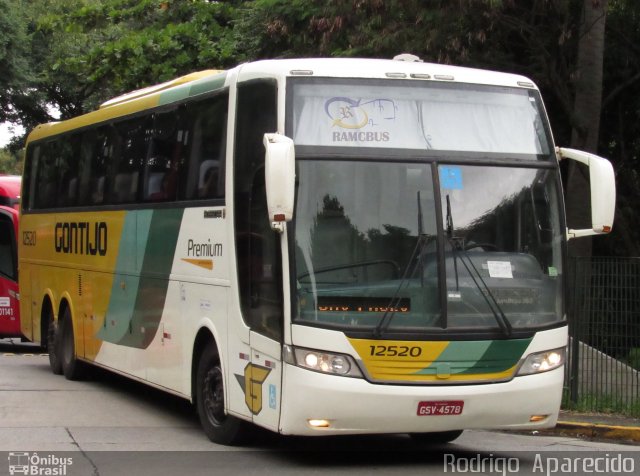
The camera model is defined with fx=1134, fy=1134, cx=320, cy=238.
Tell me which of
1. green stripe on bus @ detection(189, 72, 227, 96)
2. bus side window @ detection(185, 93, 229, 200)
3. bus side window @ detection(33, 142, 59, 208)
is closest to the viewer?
bus side window @ detection(185, 93, 229, 200)

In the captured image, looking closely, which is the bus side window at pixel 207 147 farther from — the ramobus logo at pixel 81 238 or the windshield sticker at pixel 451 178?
the ramobus logo at pixel 81 238

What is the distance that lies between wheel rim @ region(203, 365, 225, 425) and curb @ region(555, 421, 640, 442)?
4.01m

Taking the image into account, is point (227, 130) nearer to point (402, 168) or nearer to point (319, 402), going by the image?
point (402, 168)

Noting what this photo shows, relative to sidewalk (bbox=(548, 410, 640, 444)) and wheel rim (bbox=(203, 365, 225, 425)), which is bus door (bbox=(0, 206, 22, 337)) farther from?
sidewalk (bbox=(548, 410, 640, 444))

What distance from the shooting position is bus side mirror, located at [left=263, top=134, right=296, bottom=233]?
841cm

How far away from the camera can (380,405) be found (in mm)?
8695

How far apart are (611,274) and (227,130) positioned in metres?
5.25

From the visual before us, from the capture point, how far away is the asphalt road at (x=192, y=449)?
9.27m

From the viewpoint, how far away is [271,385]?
9.11 metres

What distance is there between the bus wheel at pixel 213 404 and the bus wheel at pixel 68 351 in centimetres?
518

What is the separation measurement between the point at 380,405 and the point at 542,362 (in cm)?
151

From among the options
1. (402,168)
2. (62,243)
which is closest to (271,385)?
(402,168)

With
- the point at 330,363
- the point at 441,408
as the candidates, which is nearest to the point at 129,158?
the point at 330,363

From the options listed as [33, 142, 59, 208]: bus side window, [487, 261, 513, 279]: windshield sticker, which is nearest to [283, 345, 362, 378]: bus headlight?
[487, 261, 513, 279]: windshield sticker
